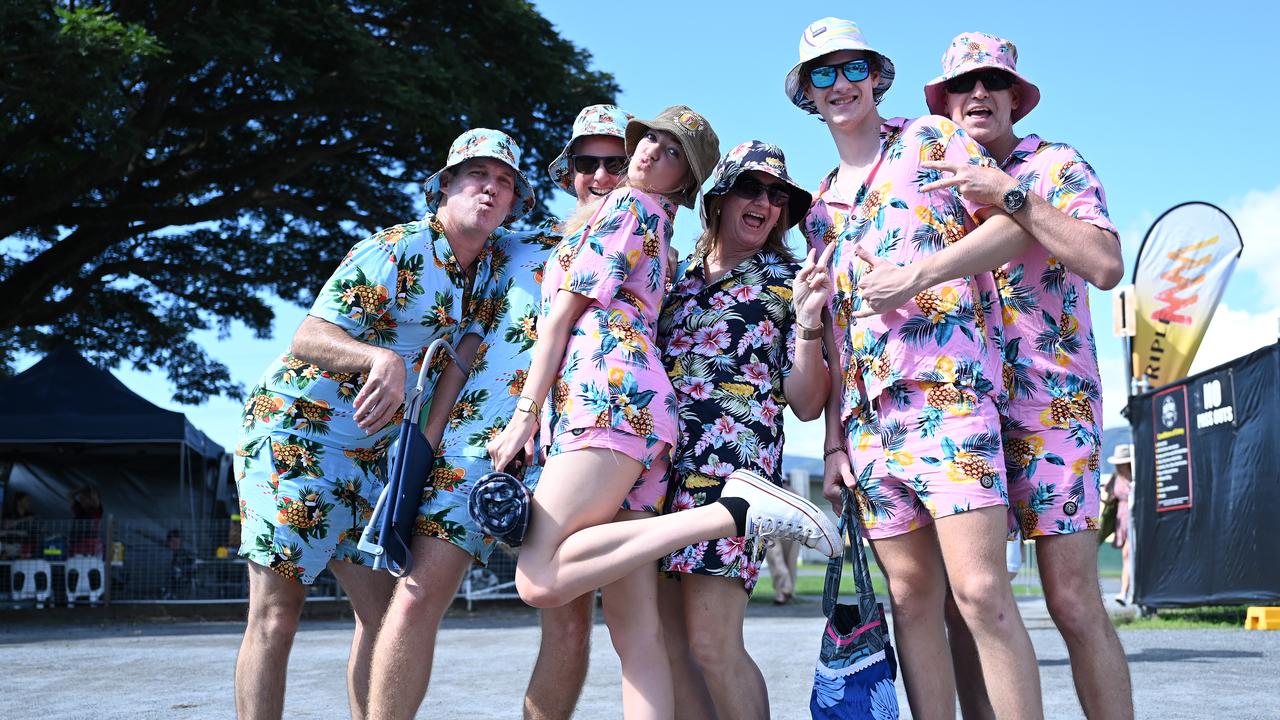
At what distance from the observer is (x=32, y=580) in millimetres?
14766

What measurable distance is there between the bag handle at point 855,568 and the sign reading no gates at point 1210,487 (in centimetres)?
827

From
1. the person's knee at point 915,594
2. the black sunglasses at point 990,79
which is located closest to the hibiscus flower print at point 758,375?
the person's knee at point 915,594

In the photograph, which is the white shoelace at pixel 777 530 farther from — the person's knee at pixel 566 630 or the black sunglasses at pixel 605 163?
the black sunglasses at pixel 605 163

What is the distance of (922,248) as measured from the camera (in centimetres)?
332

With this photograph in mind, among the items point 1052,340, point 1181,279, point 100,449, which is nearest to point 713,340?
point 1052,340

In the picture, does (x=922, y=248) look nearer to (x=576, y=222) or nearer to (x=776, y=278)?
(x=776, y=278)

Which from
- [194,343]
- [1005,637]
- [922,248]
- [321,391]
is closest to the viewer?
[1005,637]

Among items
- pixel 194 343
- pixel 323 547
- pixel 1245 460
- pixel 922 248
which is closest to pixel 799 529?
pixel 922 248

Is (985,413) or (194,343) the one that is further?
(194,343)

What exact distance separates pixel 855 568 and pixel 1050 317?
97 cm

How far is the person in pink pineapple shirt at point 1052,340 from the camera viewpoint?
3.21 meters

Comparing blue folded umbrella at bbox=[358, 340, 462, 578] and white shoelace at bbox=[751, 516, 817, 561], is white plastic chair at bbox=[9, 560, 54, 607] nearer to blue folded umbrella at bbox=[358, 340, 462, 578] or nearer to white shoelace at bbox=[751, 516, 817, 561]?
blue folded umbrella at bbox=[358, 340, 462, 578]

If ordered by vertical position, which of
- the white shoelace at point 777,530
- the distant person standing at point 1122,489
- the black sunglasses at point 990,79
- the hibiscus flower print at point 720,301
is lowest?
the distant person standing at point 1122,489

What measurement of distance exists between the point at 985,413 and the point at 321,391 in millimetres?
2112
